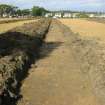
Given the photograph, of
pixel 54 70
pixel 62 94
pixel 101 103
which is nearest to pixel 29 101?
pixel 62 94

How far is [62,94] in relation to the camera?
41.2 ft

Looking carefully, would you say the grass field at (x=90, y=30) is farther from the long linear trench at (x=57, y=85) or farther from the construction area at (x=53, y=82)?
the long linear trench at (x=57, y=85)

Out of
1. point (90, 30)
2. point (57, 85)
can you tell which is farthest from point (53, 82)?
point (90, 30)

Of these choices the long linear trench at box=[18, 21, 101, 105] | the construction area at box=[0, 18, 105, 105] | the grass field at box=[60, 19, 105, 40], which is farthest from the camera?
the grass field at box=[60, 19, 105, 40]

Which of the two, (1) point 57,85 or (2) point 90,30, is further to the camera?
(2) point 90,30

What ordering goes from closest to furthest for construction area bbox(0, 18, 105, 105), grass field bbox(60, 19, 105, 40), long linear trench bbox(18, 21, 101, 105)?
construction area bbox(0, 18, 105, 105) → long linear trench bbox(18, 21, 101, 105) → grass field bbox(60, 19, 105, 40)

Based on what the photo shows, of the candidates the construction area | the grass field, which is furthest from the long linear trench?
the grass field

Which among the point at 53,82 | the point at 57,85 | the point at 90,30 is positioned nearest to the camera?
the point at 57,85

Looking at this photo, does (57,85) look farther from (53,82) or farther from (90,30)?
(90,30)

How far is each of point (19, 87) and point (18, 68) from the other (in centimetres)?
177

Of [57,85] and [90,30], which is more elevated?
[57,85]

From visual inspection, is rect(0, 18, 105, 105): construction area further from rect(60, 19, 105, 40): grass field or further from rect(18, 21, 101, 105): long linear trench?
rect(60, 19, 105, 40): grass field

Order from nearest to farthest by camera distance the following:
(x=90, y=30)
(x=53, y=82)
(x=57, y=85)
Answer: (x=57, y=85), (x=53, y=82), (x=90, y=30)

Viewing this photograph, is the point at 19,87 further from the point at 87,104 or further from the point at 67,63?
the point at 67,63
